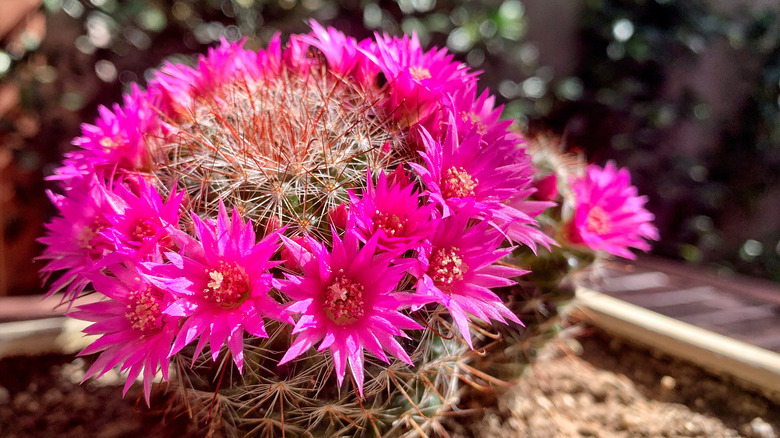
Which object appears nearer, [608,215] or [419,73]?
[419,73]

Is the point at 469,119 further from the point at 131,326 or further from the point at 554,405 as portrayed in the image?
the point at 554,405

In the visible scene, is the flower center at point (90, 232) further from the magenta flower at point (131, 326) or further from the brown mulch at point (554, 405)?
the brown mulch at point (554, 405)

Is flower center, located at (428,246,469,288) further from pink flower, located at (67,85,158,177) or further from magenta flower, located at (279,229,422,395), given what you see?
pink flower, located at (67,85,158,177)

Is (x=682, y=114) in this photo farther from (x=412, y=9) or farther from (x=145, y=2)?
(x=145, y=2)

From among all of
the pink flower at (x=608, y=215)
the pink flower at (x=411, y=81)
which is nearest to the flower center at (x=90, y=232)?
the pink flower at (x=411, y=81)

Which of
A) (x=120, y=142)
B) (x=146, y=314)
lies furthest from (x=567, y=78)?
(x=146, y=314)

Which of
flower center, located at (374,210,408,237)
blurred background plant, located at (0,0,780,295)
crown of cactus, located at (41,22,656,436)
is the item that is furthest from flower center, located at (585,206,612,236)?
blurred background plant, located at (0,0,780,295)

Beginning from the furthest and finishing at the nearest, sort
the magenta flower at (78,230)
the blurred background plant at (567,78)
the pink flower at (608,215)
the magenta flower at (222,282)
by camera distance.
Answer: the blurred background plant at (567,78) → the pink flower at (608,215) → the magenta flower at (78,230) → the magenta flower at (222,282)
